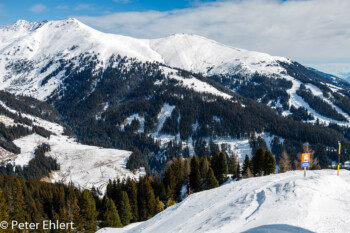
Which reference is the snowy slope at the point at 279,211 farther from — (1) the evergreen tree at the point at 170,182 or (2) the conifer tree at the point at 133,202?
(2) the conifer tree at the point at 133,202

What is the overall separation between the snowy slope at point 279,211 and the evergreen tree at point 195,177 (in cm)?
3689

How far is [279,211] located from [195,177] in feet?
155

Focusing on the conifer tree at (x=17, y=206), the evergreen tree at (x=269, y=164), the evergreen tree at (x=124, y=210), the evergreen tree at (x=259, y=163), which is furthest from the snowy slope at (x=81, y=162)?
the evergreen tree at (x=269, y=164)

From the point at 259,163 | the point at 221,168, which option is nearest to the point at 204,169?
the point at 221,168

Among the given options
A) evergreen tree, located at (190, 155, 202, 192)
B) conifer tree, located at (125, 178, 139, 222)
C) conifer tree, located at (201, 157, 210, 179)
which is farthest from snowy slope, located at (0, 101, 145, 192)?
conifer tree, located at (201, 157, 210, 179)

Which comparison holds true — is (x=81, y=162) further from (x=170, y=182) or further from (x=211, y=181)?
(x=211, y=181)

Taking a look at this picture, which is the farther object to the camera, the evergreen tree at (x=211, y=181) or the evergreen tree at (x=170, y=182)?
the evergreen tree at (x=170, y=182)

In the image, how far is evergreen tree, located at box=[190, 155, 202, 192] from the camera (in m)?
63.0

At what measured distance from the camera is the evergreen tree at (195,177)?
207 feet

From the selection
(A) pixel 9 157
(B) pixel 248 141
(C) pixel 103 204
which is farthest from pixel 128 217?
(B) pixel 248 141

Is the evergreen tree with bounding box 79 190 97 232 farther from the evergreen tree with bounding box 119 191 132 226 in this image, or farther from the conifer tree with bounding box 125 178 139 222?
the conifer tree with bounding box 125 178 139 222

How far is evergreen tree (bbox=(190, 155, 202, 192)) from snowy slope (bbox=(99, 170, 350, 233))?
3689 cm

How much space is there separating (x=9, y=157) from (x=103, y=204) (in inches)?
4619

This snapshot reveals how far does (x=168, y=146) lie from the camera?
19212 cm
